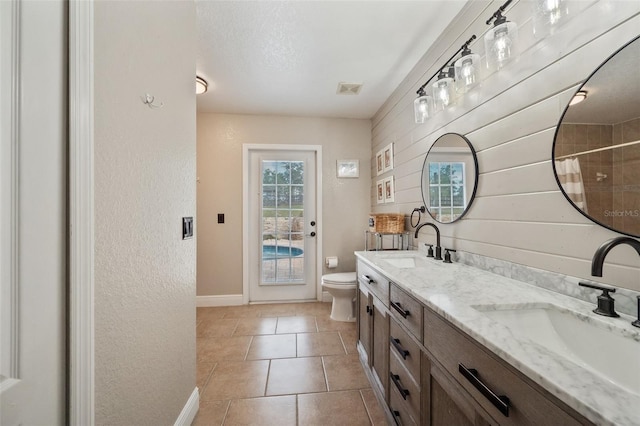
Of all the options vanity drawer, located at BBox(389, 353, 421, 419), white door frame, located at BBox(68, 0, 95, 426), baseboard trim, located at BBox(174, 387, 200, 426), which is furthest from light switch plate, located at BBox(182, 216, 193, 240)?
vanity drawer, located at BBox(389, 353, 421, 419)

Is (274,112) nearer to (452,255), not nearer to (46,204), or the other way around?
(452,255)

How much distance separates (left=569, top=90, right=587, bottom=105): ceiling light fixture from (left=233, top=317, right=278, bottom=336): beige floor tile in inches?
103

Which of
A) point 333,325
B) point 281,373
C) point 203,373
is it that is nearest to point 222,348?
point 203,373

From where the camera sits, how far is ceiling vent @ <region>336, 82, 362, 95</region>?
2.56 meters

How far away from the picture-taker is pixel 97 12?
2.51 ft

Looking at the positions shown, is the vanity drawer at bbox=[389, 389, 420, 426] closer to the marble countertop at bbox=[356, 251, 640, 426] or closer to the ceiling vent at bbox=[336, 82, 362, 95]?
the marble countertop at bbox=[356, 251, 640, 426]

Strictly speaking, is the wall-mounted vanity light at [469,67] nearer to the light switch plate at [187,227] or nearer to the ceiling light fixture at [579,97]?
the ceiling light fixture at [579,97]

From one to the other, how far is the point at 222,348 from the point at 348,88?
108 inches

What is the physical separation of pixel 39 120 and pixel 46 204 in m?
0.20

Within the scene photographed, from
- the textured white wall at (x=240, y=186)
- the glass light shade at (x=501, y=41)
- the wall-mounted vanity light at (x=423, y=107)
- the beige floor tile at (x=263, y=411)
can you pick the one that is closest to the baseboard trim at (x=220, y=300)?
the textured white wall at (x=240, y=186)

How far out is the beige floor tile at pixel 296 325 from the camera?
8.23ft

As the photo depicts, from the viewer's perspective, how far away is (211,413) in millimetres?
1489

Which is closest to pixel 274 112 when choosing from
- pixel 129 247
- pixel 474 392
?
pixel 129 247

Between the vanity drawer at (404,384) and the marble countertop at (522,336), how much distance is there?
40 cm
